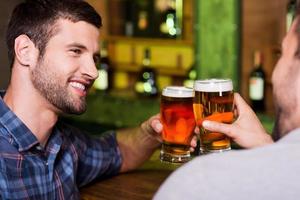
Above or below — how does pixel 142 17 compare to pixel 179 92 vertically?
above

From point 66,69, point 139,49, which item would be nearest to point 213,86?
point 66,69

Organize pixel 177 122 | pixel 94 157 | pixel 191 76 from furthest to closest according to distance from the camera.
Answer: pixel 191 76 < pixel 94 157 < pixel 177 122

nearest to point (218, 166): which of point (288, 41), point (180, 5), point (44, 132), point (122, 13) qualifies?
point (288, 41)

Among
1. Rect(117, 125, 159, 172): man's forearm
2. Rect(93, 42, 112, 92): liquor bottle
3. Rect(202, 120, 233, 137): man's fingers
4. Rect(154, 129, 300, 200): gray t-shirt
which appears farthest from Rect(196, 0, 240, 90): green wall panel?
Rect(154, 129, 300, 200): gray t-shirt

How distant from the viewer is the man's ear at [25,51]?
5.05 ft

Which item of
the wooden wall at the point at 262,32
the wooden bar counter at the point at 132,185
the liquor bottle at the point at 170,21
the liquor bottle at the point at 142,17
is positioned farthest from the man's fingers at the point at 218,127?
the liquor bottle at the point at 142,17

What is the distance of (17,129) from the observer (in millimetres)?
1470

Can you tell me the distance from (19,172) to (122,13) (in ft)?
9.88

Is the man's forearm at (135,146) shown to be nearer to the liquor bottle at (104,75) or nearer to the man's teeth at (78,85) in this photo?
the man's teeth at (78,85)

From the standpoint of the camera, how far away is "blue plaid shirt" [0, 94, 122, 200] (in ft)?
4.61

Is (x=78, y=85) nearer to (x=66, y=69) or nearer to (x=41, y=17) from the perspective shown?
(x=66, y=69)

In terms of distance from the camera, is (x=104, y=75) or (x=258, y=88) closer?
(x=258, y=88)

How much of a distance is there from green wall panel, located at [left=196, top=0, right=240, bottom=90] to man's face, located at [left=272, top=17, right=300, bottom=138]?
7.50ft

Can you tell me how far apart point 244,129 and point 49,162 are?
565 mm
